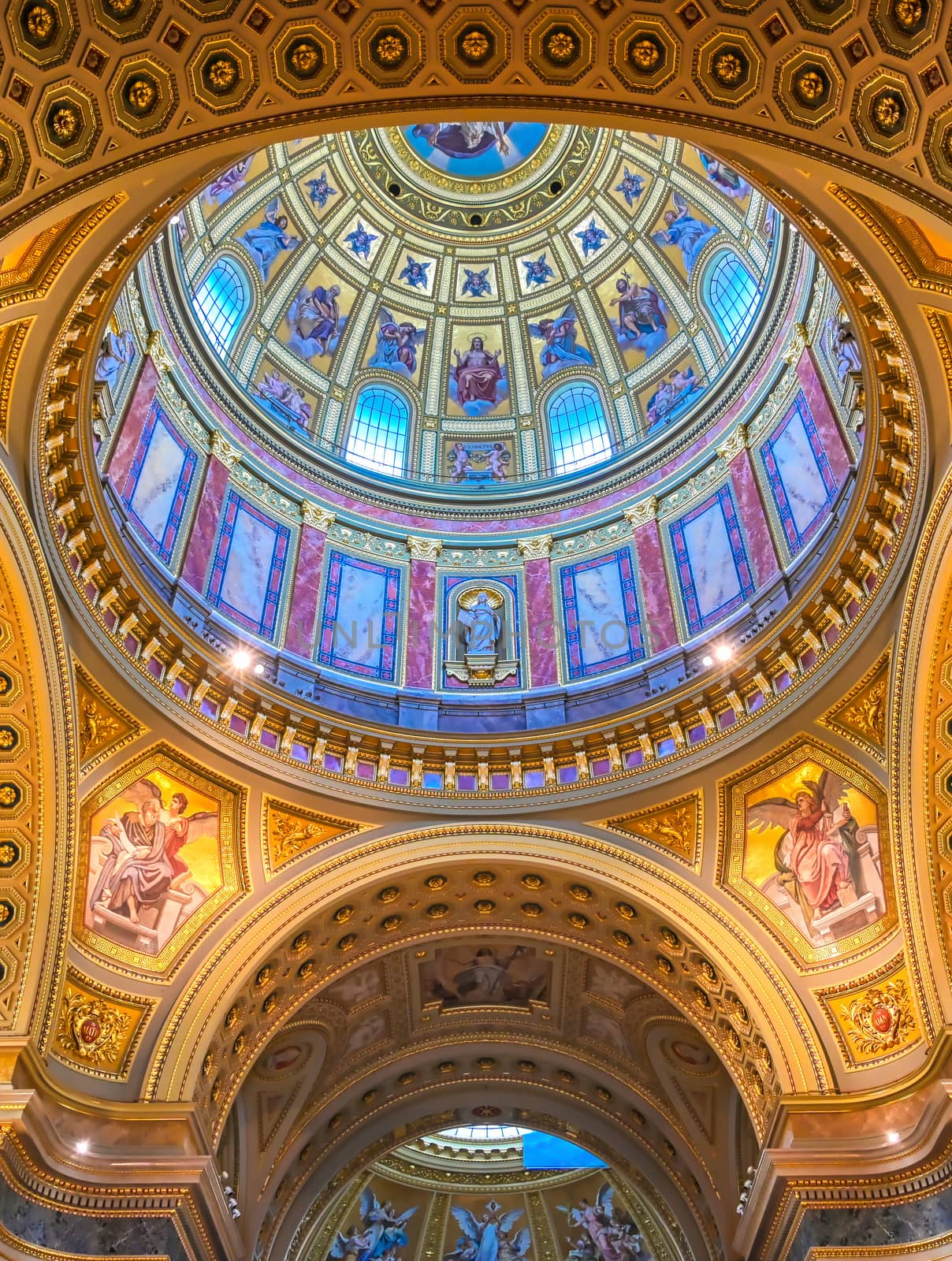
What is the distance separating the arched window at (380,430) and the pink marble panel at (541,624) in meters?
4.87

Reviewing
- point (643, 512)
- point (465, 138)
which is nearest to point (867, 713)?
point (643, 512)

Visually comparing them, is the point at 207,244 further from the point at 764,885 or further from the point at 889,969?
the point at 889,969

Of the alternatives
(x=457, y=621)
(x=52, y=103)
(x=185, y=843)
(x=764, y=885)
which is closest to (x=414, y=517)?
(x=457, y=621)

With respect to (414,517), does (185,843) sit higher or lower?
lower

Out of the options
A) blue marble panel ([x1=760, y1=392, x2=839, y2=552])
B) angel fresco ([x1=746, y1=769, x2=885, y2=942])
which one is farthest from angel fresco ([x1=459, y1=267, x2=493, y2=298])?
angel fresco ([x1=746, y1=769, x2=885, y2=942])

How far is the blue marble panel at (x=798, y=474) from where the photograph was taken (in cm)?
2064

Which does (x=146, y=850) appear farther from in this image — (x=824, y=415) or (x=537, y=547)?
(x=824, y=415)

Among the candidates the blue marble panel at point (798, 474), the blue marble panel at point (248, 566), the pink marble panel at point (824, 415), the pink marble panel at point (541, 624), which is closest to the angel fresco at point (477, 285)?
the pink marble panel at point (541, 624)

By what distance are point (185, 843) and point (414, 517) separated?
988 cm

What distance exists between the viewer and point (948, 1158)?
51.5ft

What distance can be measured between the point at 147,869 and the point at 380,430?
13.3 meters

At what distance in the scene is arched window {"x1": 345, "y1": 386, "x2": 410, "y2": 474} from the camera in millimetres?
27641

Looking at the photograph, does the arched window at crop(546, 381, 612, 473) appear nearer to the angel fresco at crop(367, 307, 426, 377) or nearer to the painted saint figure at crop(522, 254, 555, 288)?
the painted saint figure at crop(522, 254, 555, 288)

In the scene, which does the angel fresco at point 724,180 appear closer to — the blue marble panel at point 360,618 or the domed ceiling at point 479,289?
the domed ceiling at point 479,289
